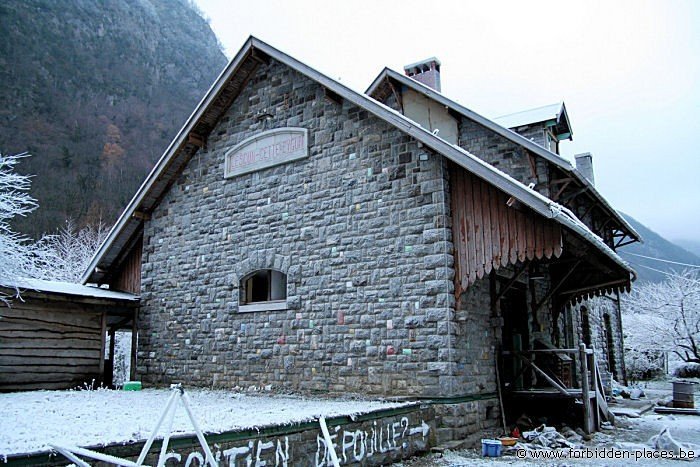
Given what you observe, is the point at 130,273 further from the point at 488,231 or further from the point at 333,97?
the point at 488,231

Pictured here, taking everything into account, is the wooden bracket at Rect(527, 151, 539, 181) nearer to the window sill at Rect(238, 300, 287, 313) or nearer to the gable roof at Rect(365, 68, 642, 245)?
the gable roof at Rect(365, 68, 642, 245)

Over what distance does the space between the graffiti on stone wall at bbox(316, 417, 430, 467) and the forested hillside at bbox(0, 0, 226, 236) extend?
95.9 feet

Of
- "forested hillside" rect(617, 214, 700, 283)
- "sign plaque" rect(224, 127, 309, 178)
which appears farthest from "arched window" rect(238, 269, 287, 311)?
"forested hillside" rect(617, 214, 700, 283)

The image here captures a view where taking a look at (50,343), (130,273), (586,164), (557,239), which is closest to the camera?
(557,239)

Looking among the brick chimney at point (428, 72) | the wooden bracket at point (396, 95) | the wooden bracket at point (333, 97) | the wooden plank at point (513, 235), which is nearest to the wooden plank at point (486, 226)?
the wooden plank at point (513, 235)

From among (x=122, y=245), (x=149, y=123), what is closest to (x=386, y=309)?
(x=122, y=245)

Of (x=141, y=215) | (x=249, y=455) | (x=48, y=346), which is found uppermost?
(x=141, y=215)

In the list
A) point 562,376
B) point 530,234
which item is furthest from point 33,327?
point 562,376

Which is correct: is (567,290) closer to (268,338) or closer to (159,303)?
(268,338)

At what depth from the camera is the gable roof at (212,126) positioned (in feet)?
27.6

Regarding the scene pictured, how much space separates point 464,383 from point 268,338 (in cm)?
379

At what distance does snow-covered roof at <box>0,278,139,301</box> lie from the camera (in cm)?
1047

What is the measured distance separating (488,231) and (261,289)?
4.90 metres

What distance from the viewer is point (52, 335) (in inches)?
457
